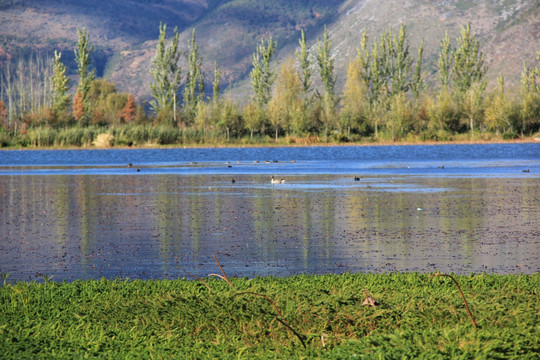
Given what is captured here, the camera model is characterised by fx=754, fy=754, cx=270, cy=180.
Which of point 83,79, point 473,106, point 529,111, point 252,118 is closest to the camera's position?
point 529,111

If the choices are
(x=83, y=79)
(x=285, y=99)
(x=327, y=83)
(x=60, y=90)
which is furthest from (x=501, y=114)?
(x=60, y=90)

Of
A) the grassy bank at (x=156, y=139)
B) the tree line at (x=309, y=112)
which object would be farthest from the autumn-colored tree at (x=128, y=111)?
the grassy bank at (x=156, y=139)

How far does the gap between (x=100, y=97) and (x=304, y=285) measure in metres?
128

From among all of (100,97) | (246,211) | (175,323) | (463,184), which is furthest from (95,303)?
(100,97)

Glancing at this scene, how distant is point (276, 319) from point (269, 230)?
9.77m

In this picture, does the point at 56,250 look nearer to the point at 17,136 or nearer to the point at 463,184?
the point at 463,184

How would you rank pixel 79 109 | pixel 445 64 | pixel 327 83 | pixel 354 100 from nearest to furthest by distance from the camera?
pixel 79 109, pixel 354 100, pixel 327 83, pixel 445 64

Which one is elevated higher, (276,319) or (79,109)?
(79,109)

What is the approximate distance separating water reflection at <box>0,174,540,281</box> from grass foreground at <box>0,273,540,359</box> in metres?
2.30

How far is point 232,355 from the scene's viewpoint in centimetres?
695

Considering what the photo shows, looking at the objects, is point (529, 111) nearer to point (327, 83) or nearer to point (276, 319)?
point (327, 83)

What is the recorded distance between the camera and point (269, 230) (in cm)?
1759

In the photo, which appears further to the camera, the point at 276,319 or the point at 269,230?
the point at 269,230

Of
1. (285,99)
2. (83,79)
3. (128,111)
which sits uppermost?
(83,79)
